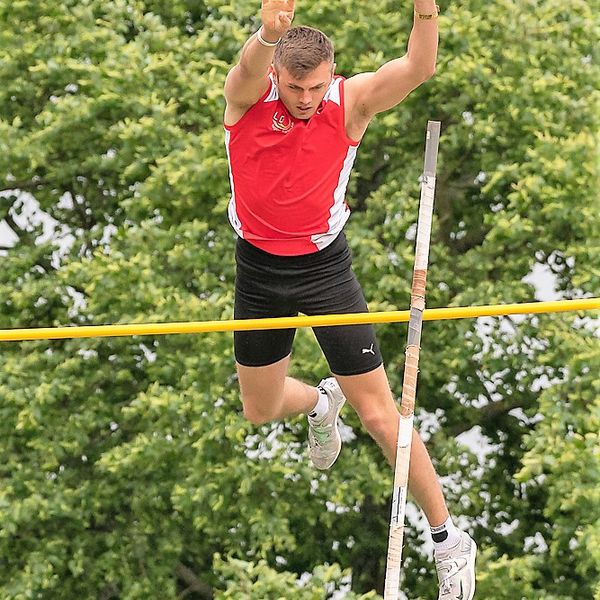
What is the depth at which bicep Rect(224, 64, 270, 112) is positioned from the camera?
14.1 feet

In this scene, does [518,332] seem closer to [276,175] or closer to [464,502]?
[464,502]

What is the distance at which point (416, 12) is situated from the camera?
4125 millimetres

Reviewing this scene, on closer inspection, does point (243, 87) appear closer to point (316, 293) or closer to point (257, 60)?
point (257, 60)

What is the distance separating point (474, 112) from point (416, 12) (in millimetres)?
4630

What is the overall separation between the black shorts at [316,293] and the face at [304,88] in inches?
20.0

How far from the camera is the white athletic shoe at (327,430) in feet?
18.0

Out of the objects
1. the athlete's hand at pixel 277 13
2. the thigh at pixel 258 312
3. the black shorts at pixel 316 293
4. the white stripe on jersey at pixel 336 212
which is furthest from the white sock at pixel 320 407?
the athlete's hand at pixel 277 13

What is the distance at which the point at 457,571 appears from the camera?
4957 mm

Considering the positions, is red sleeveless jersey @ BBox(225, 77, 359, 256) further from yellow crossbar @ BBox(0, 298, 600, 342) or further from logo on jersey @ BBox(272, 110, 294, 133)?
yellow crossbar @ BBox(0, 298, 600, 342)

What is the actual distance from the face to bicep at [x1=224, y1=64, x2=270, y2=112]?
0.06 meters

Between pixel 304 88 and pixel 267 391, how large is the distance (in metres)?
1.11

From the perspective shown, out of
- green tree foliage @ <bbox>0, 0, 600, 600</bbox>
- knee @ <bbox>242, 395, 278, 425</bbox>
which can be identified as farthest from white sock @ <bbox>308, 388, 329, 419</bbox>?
green tree foliage @ <bbox>0, 0, 600, 600</bbox>

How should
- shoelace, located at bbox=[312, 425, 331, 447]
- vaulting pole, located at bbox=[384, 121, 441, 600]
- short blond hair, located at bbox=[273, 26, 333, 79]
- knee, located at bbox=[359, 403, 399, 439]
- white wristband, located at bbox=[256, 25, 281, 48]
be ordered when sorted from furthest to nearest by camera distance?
shoelace, located at bbox=[312, 425, 331, 447]
knee, located at bbox=[359, 403, 399, 439]
vaulting pole, located at bbox=[384, 121, 441, 600]
short blond hair, located at bbox=[273, 26, 333, 79]
white wristband, located at bbox=[256, 25, 281, 48]

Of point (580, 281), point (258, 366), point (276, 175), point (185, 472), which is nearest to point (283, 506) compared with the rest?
point (185, 472)
